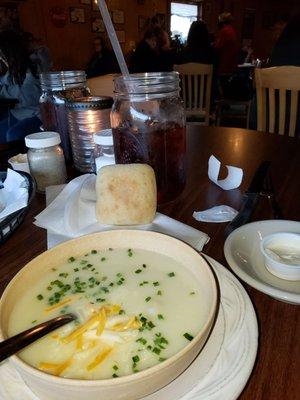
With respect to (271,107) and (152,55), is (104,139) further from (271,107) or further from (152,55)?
(152,55)

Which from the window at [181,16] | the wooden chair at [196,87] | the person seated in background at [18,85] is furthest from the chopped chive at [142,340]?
the window at [181,16]

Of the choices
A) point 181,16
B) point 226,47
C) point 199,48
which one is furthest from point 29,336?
point 181,16

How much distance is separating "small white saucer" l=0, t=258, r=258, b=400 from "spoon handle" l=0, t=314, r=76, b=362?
5 centimetres

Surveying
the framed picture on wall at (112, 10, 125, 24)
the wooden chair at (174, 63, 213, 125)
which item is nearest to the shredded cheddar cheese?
the wooden chair at (174, 63, 213, 125)

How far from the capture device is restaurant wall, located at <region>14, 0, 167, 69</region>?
4.95m

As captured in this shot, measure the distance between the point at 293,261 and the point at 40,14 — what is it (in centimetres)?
564

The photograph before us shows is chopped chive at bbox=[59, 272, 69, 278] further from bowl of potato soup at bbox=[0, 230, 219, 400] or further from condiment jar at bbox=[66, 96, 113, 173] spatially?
condiment jar at bbox=[66, 96, 113, 173]

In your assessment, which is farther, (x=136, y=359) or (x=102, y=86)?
(x=102, y=86)

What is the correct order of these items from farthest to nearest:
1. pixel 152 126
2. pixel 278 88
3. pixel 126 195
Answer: pixel 278 88
pixel 152 126
pixel 126 195

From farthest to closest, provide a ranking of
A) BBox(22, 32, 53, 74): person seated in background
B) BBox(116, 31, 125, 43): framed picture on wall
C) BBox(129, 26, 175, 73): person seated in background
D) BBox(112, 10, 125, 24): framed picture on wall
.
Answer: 1. BBox(116, 31, 125, 43): framed picture on wall
2. BBox(112, 10, 125, 24): framed picture on wall
3. BBox(129, 26, 175, 73): person seated in background
4. BBox(22, 32, 53, 74): person seated in background

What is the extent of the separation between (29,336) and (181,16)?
8.54 m

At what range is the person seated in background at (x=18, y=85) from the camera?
2.84 metres

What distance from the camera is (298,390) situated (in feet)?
1.28

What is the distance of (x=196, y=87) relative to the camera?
3602 mm
